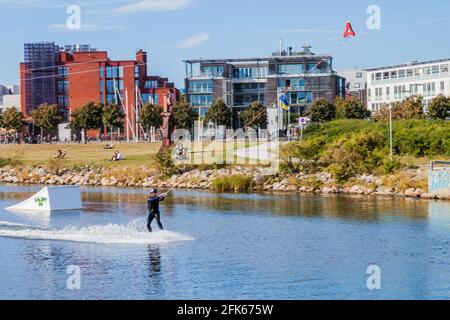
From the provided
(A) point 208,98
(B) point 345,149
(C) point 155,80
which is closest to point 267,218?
(B) point 345,149

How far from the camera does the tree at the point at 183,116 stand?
5012 inches

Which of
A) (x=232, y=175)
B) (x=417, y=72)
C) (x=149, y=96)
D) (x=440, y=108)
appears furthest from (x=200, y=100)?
(x=232, y=175)

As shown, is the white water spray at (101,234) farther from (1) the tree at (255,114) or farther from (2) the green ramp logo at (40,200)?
(1) the tree at (255,114)

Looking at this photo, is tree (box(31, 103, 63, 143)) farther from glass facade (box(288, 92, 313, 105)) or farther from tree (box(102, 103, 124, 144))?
glass facade (box(288, 92, 313, 105))

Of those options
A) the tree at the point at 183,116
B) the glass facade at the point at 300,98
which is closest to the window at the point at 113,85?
the glass facade at the point at 300,98

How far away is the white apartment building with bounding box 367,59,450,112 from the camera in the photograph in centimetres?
13788

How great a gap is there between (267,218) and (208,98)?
99.5m

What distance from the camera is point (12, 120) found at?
454 ft

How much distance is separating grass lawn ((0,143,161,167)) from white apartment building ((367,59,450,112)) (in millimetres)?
46262

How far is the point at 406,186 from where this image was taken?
69000mm

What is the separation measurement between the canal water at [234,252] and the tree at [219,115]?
2695 inches

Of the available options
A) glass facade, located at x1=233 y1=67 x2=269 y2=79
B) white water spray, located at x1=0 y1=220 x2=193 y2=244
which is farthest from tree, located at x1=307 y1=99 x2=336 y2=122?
white water spray, located at x1=0 y1=220 x2=193 y2=244

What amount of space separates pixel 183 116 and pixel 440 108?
116 feet

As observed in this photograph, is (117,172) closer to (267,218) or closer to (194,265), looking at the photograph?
(267,218)
